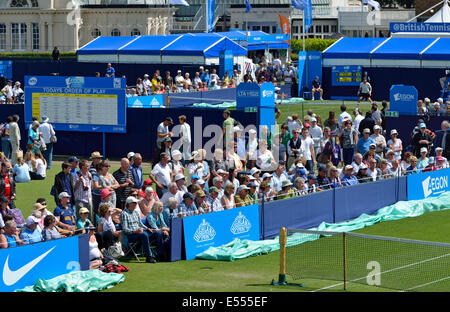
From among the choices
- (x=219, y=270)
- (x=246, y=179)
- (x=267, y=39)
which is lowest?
(x=219, y=270)

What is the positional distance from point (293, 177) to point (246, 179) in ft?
7.30

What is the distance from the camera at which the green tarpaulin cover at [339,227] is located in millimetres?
17406

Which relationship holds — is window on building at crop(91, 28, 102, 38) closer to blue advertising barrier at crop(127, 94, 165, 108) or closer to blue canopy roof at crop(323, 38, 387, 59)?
blue canopy roof at crop(323, 38, 387, 59)

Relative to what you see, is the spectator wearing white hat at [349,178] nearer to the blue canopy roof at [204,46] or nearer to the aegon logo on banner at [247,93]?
the aegon logo on banner at [247,93]

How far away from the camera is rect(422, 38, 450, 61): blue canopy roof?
1795 inches

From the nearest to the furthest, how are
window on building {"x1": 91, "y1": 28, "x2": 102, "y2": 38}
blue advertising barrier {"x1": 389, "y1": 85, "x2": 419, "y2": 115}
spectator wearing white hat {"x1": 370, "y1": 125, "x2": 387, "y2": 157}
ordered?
spectator wearing white hat {"x1": 370, "y1": 125, "x2": 387, "y2": 157}
blue advertising barrier {"x1": 389, "y1": 85, "x2": 419, "y2": 115}
window on building {"x1": 91, "y1": 28, "x2": 102, "y2": 38}

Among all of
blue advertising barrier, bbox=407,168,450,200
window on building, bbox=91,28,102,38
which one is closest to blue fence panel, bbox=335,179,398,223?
blue advertising barrier, bbox=407,168,450,200

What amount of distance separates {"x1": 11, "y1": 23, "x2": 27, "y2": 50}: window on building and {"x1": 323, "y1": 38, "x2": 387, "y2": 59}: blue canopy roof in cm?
3403

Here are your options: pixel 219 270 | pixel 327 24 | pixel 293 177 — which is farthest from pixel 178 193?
pixel 327 24

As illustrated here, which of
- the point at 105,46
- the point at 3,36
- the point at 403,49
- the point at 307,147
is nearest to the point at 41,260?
the point at 307,147

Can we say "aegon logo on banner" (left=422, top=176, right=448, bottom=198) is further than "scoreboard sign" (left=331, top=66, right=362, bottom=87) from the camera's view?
No
